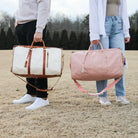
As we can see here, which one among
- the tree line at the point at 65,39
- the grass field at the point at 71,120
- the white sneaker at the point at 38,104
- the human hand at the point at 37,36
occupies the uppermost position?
the tree line at the point at 65,39

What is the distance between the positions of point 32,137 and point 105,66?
3.38 ft

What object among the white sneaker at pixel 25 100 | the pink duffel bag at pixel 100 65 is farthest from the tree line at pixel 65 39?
the pink duffel bag at pixel 100 65

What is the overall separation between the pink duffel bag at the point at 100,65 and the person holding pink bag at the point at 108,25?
0.98ft

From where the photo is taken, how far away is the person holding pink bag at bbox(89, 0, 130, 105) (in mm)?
2646

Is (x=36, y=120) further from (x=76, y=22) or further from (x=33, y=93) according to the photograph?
(x=76, y=22)

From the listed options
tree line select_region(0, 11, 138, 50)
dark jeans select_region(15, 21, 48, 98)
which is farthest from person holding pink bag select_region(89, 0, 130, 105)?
tree line select_region(0, 11, 138, 50)

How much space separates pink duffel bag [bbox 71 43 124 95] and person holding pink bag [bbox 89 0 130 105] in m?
0.30

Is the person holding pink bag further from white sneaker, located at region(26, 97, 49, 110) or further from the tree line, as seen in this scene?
the tree line

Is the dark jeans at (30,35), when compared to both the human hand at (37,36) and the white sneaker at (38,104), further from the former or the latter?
the human hand at (37,36)

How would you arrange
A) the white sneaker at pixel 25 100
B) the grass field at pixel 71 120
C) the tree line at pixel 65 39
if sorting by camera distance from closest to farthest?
the grass field at pixel 71 120
the white sneaker at pixel 25 100
the tree line at pixel 65 39

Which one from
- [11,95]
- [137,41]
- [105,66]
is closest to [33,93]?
[11,95]

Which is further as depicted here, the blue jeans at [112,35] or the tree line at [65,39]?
the tree line at [65,39]

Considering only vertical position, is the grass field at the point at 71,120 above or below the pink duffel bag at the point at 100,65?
below

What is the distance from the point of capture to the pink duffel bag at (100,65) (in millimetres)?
2355
